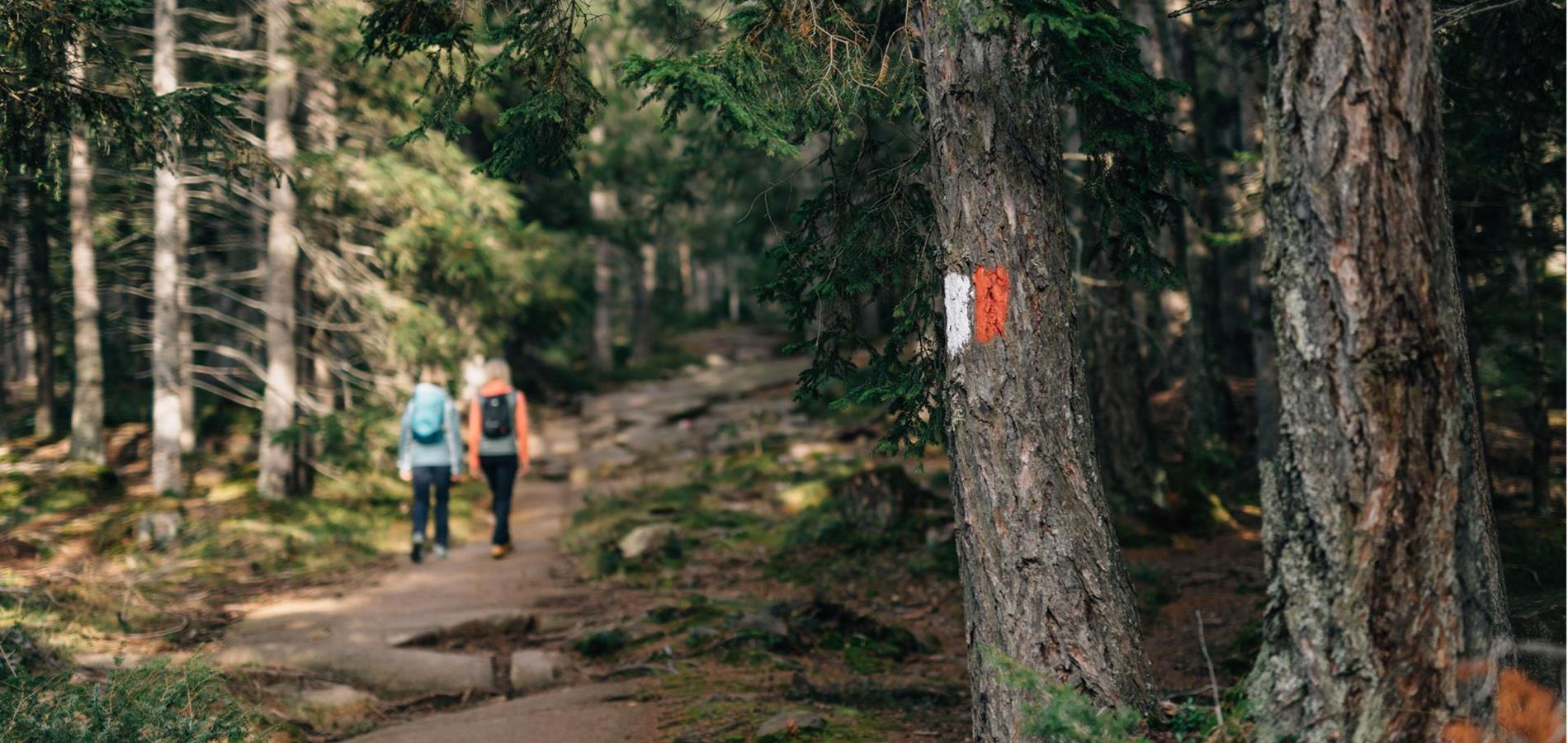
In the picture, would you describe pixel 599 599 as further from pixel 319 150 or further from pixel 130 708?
pixel 319 150

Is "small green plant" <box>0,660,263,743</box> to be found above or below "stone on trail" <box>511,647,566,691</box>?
above

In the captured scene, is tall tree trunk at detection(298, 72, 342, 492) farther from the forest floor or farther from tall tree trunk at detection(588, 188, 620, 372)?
tall tree trunk at detection(588, 188, 620, 372)

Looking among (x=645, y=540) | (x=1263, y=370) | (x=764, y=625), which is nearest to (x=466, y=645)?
(x=764, y=625)

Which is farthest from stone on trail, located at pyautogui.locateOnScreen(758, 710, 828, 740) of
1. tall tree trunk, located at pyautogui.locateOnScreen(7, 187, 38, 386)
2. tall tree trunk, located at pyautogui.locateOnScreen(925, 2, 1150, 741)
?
tall tree trunk, located at pyautogui.locateOnScreen(7, 187, 38, 386)

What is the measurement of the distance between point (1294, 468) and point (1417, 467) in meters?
0.37

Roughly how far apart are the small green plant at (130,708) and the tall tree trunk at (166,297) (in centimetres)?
914

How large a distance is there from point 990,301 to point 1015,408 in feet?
1.68

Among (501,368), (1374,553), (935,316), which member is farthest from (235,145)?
(1374,553)

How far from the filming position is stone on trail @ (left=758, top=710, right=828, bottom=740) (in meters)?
5.73

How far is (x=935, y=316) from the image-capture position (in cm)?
544

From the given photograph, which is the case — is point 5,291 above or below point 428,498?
above

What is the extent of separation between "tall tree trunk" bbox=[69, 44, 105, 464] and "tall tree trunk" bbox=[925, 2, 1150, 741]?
49.8ft

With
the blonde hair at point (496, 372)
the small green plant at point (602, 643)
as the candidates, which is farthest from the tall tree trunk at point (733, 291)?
the small green plant at point (602, 643)

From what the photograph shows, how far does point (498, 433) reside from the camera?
36.9 feet
